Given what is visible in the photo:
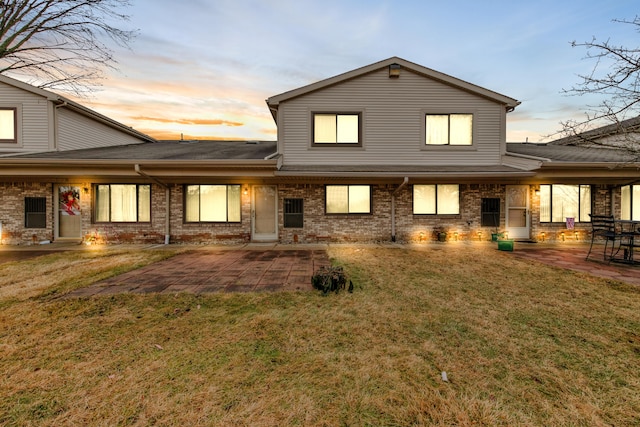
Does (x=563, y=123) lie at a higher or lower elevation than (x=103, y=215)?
higher

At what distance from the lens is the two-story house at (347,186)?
1170cm

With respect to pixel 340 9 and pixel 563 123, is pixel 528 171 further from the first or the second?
pixel 340 9

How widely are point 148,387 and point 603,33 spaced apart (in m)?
10.8

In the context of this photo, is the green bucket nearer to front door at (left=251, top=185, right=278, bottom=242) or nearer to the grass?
the grass

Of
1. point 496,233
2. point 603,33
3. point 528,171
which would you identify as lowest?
point 496,233

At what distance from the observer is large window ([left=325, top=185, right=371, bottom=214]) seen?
12094 millimetres

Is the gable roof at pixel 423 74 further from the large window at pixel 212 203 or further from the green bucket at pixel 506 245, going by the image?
the green bucket at pixel 506 245

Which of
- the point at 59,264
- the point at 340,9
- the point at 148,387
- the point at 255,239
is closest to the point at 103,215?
the point at 59,264

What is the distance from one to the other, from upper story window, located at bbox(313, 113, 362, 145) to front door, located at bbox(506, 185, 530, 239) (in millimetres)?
7388

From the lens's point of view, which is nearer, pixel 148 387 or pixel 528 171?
pixel 148 387

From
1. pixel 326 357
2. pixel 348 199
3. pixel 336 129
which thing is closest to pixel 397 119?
pixel 336 129

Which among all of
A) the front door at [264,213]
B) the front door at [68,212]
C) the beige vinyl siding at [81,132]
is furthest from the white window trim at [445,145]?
the beige vinyl siding at [81,132]

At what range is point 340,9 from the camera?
16.8 m

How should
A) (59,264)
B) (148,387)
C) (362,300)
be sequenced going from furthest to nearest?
(59,264)
(362,300)
(148,387)
